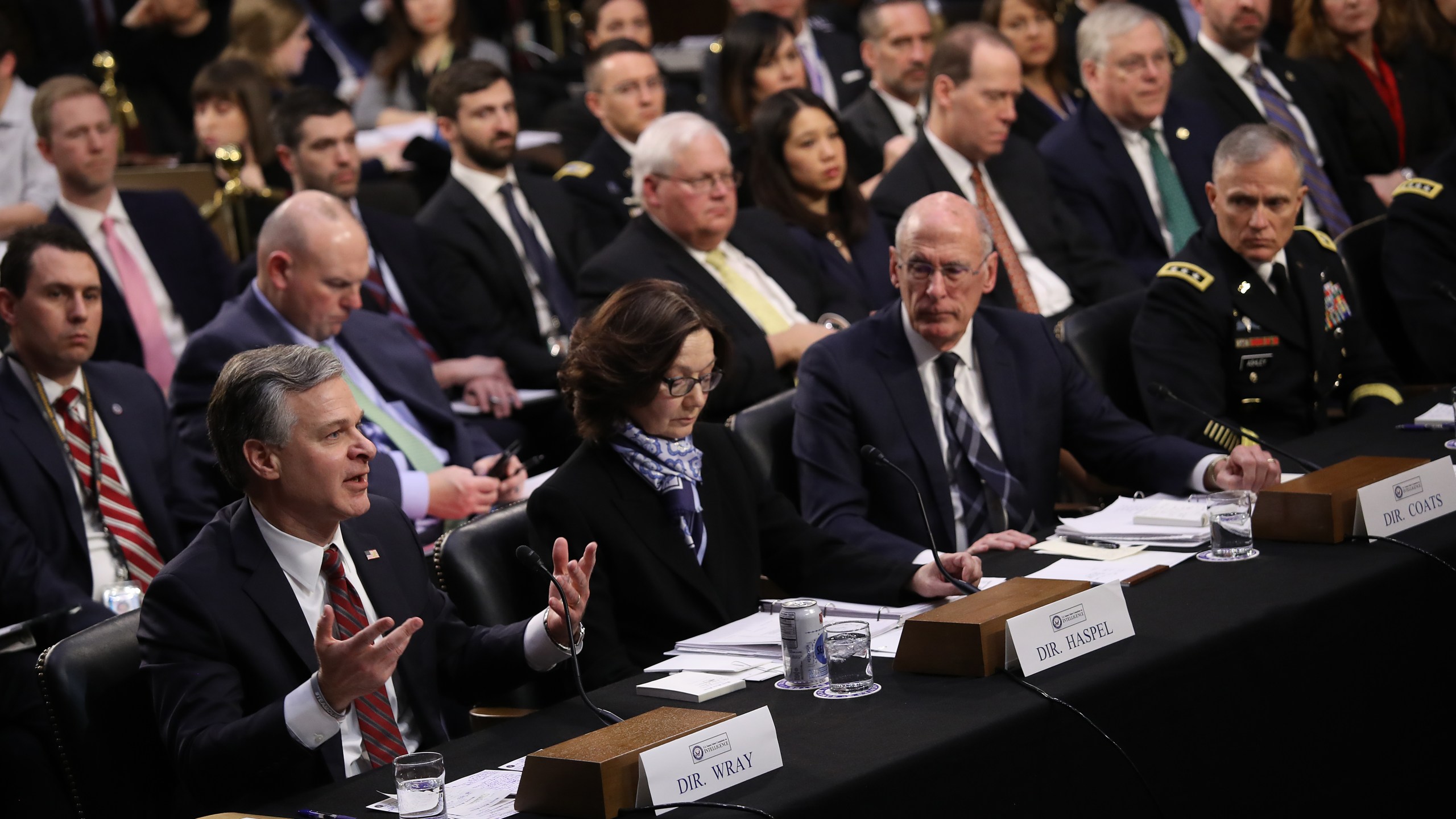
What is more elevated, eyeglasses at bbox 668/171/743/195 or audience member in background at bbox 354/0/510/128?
audience member in background at bbox 354/0/510/128

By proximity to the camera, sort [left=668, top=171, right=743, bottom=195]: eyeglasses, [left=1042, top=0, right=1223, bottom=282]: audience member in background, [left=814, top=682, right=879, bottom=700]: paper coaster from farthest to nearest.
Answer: [left=1042, top=0, right=1223, bottom=282]: audience member in background, [left=668, top=171, right=743, bottom=195]: eyeglasses, [left=814, top=682, right=879, bottom=700]: paper coaster

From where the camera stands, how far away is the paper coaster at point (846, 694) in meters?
2.22

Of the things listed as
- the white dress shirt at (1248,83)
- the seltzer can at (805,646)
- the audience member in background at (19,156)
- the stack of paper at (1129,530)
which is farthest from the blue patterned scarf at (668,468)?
the white dress shirt at (1248,83)

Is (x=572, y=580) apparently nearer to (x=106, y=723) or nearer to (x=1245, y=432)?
(x=106, y=723)

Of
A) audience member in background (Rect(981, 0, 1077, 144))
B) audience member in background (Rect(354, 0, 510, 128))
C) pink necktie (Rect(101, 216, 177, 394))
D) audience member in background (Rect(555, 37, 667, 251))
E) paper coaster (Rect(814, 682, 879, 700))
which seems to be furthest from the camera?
audience member in background (Rect(354, 0, 510, 128))

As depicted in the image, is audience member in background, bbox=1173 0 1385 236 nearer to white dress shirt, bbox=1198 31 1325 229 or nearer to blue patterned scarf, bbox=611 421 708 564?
white dress shirt, bbox=1198 31 1325 229

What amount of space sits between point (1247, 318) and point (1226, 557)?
1.36 m

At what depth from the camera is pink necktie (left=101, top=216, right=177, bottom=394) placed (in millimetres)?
4707

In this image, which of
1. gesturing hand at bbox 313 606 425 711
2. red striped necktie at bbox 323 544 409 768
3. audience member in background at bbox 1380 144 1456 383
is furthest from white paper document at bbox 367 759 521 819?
audience member in background at bbox 1380 144 1456 383

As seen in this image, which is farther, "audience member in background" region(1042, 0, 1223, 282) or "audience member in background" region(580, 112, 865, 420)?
"audience member in background" region(1042, 0, 1223, 282)

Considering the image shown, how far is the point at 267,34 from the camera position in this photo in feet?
22.9

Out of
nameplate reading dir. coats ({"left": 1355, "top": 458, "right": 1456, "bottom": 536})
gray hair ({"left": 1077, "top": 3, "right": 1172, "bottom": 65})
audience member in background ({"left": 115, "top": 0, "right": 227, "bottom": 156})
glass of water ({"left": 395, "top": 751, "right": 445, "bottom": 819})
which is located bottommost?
nameplate reading dir. coats ({"left": 1355, "top": 458, "right": 1456, "bottom": 536})

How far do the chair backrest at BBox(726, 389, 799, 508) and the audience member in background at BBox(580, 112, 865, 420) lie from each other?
803mm

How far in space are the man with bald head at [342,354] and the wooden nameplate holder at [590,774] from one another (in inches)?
76.4
